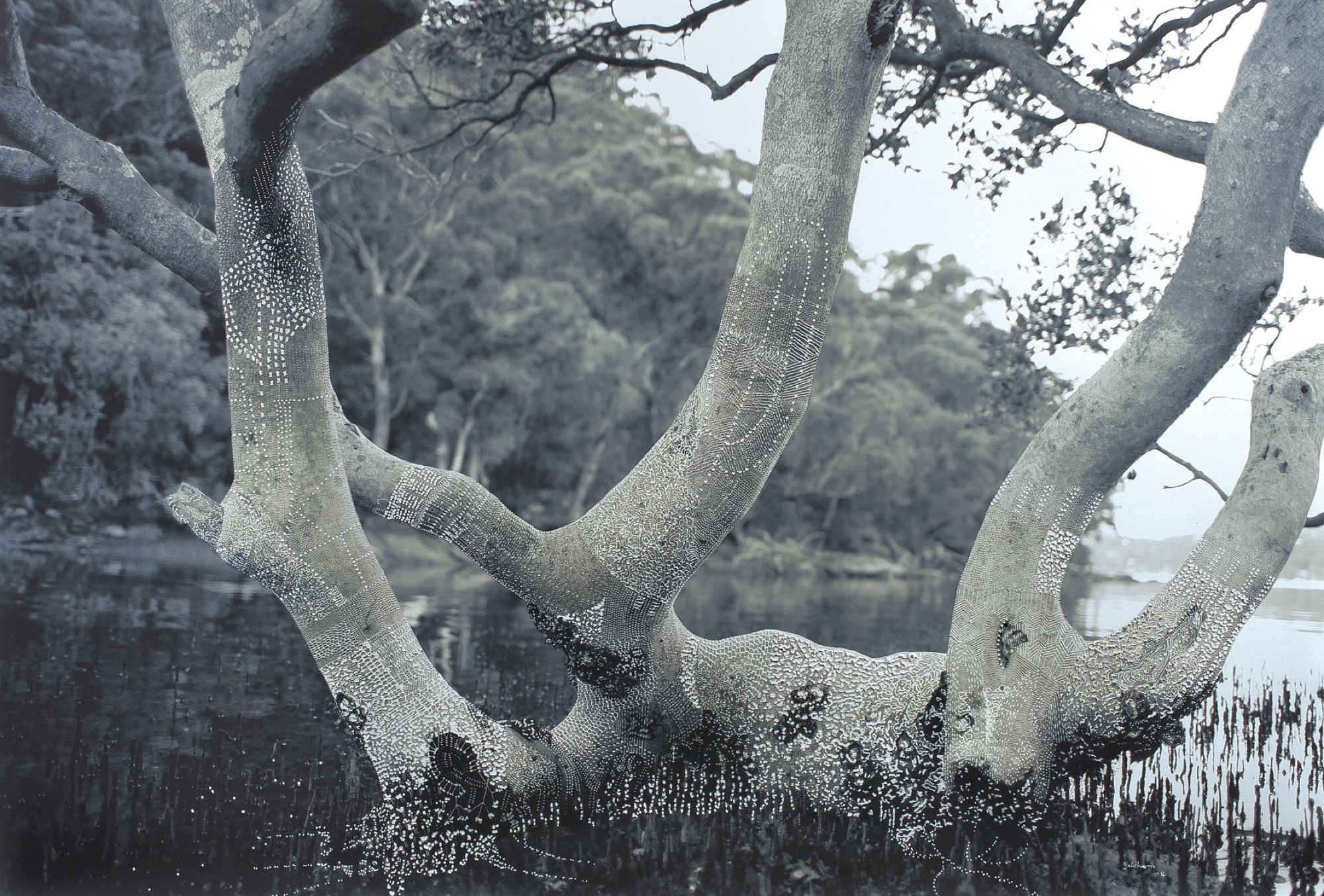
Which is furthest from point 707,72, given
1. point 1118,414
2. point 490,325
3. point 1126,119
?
point 490,325

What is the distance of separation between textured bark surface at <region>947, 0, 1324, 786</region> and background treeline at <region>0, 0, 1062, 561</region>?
2.20 metres

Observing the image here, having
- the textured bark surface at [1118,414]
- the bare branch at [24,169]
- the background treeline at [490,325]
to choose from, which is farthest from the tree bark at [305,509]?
the background treeline at [490,325]

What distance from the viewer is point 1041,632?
234 cm

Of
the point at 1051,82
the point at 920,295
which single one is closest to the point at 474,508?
the point at 1051,82

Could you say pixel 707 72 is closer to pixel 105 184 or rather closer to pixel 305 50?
pixel 105 184

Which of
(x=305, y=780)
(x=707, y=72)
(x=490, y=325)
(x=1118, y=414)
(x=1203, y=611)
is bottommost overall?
(x=305, y=780)

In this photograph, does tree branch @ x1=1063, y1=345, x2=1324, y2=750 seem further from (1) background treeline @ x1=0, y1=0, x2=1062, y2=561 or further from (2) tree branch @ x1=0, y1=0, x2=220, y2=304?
(2) tree branch @ x1=0, y1=0, x2=220, y2=304

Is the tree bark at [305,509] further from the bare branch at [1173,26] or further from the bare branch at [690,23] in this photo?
the bare branch at [1173,26]

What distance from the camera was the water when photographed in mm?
2455

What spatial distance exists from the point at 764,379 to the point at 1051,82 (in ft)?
5.82

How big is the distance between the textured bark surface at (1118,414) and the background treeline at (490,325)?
2.20 meters

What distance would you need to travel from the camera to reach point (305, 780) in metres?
3.10

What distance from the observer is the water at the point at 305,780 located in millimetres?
2455

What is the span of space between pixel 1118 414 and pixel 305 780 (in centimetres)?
269
